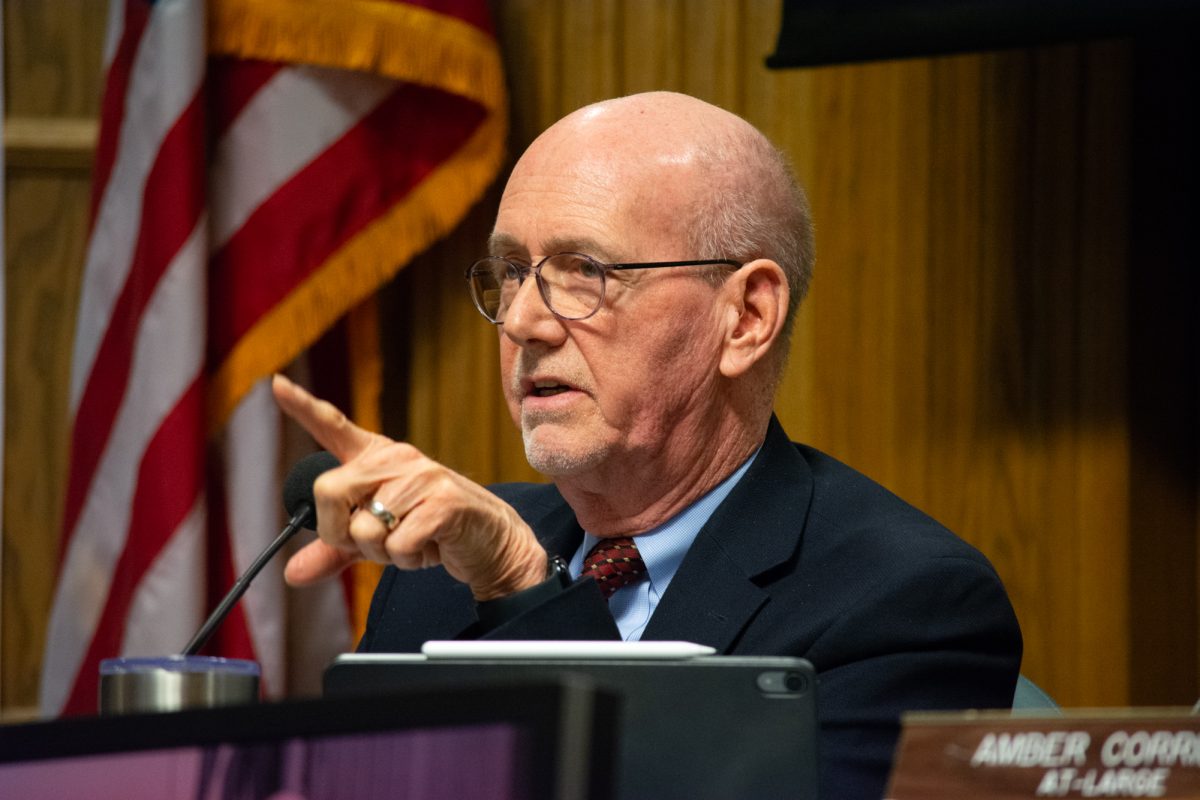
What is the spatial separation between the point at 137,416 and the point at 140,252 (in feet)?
1.05

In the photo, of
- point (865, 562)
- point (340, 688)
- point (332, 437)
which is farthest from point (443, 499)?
point (865, 562)

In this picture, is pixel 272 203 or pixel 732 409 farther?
pixel 272 203

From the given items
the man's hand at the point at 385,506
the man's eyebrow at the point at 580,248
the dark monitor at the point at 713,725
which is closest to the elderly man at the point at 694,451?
the man's eyebrow at the point at 580,248

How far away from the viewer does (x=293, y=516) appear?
5.16 feet

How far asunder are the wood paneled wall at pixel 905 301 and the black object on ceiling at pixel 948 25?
1.53 feet

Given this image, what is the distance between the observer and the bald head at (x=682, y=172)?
6.56 ft

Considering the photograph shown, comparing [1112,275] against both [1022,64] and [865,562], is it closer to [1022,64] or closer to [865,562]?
[1022,64]

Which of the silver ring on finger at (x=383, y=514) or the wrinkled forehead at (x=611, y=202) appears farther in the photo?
the wrinkled forehead at (x=611, y=202)

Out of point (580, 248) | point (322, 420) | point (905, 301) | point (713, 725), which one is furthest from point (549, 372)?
point (905, 301)

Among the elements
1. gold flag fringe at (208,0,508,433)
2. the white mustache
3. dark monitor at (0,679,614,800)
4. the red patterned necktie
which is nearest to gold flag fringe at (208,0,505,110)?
gold flag fringe at (208,0,508,433)

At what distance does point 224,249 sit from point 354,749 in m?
2.52

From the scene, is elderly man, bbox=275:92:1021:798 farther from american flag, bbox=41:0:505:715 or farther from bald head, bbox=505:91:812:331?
american flag, bbox=41:0:505:715

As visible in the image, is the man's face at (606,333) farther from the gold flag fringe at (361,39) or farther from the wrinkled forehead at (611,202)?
the gold flag fringe at (361,39)

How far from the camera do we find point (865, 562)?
6.07 ft
